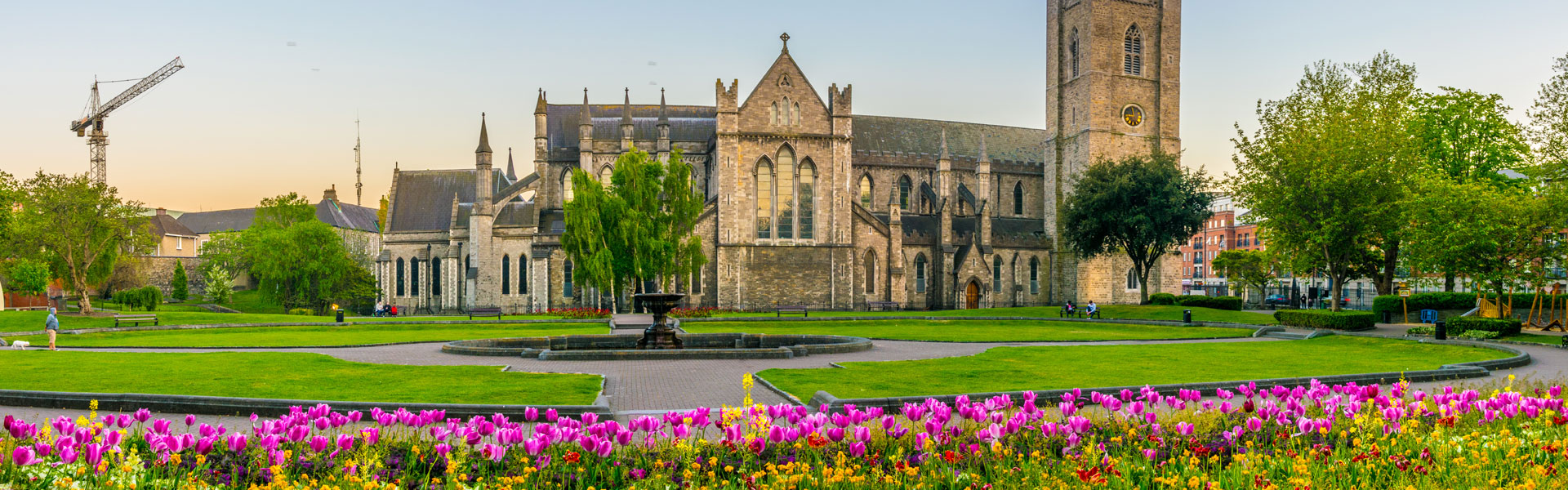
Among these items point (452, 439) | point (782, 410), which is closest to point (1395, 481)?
point (782, 410)

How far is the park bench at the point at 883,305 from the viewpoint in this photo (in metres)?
60.0

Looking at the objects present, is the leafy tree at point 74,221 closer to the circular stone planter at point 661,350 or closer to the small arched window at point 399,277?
the small arched window at point 399,277

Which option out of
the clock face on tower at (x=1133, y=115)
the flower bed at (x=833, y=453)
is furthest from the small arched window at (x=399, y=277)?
the flower bed at (x=833, y=453)

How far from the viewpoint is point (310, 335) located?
36000 millimetres

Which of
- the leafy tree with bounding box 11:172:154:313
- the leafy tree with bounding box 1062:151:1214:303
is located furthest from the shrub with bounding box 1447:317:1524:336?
the leafy tree with bounding box 11:172:154:313

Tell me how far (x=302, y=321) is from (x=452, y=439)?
39662mm

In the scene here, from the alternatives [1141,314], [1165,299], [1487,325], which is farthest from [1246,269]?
[1487,325]

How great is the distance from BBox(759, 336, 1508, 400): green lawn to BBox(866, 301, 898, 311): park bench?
30.9 metres

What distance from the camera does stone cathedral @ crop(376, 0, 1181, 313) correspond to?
59000mm

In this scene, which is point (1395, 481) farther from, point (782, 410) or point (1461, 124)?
point (1461, 124)

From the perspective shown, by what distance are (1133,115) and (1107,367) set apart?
165 feet

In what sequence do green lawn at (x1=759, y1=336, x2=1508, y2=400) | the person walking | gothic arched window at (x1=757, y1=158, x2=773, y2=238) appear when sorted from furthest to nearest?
gothic arched window at (x1=757, y1=158, x2=773, y2=238) → the person walking → green lawn at (x1=759, y1=336, x2=1508, y2=400)

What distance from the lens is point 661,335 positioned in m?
28.7

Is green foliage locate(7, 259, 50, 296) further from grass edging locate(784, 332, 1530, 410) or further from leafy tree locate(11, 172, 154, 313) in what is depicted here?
grass edging locate(784, 332, 1530, 410)
